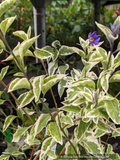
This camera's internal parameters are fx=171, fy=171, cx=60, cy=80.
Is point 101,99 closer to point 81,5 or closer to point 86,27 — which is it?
point 86,27

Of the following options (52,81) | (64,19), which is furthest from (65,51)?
(64,19)

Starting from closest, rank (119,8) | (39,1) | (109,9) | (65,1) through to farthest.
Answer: (39,1) < (65,1) < (119,8) < (109,9)

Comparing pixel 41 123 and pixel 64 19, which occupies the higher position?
pixel 64 19

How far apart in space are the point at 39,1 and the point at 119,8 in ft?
6.45

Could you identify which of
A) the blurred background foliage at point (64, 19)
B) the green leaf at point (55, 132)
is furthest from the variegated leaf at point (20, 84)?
the blurred background foliage at point (64, 19)

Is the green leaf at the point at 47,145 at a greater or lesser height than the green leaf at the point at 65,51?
lesser

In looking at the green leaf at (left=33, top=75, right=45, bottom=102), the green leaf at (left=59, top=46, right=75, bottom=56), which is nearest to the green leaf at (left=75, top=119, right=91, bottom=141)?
the green leaf at (left=33, top=75, right=45, bottom=102)

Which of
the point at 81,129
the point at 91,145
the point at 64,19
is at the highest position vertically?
the point at 64,19

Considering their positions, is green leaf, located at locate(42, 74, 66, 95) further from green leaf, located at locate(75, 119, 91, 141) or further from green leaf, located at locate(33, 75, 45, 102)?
green leaf, located at locate(75, 119, 91, 141)

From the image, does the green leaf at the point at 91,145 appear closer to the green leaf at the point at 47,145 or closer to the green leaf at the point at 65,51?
the green leaf at the point at 47,145

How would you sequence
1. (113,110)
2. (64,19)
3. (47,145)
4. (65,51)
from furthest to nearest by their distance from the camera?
(64,19) → (65,51) → (47,145) → (113,110)

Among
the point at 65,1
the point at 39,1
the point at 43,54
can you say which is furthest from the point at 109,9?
the point at 43,54

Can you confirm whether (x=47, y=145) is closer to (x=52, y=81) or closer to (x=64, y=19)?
(x=52, y=81)

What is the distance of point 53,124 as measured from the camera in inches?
18.6
